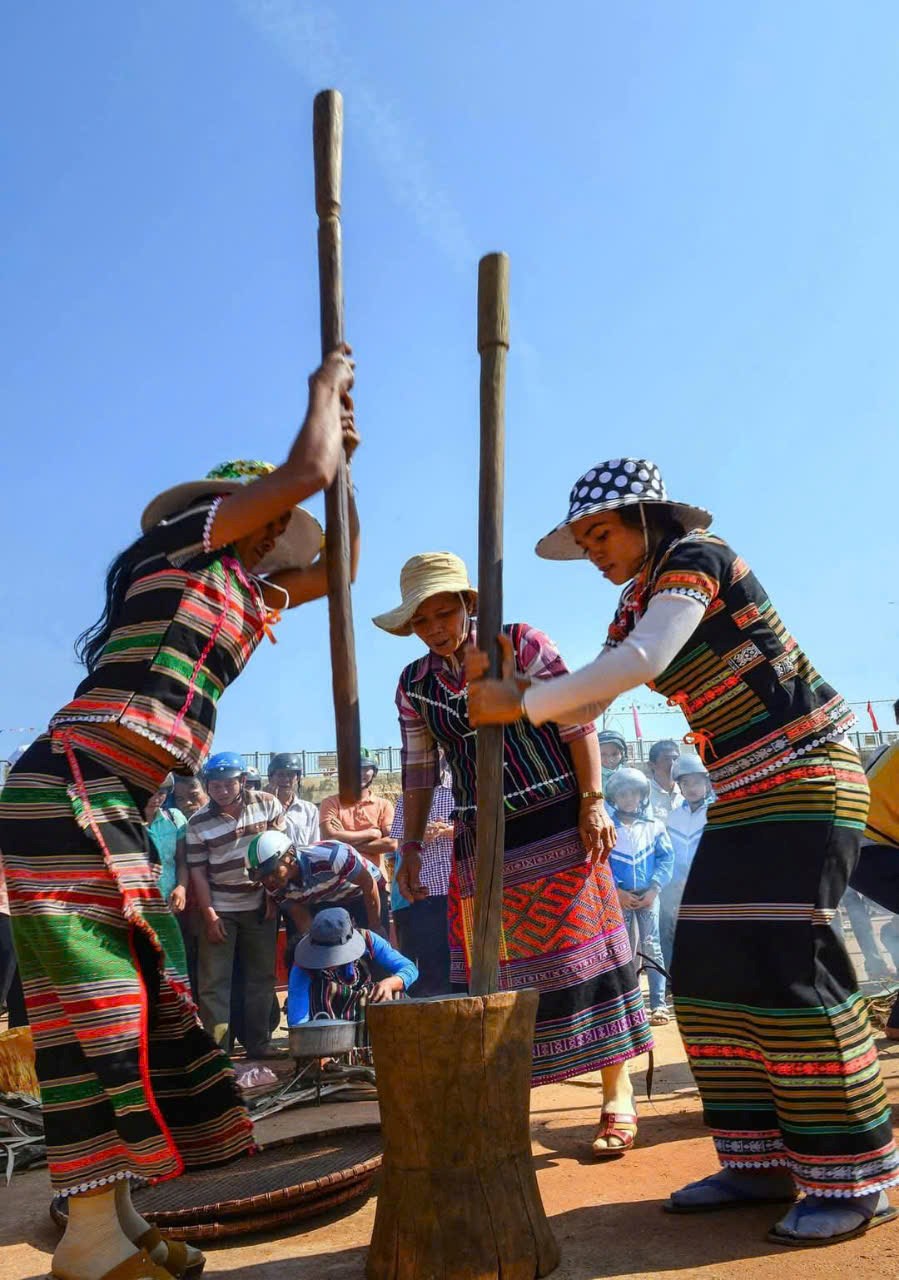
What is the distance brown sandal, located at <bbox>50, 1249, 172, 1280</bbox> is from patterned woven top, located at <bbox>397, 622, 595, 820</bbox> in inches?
75.9

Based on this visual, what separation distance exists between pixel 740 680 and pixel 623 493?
Answer: 2.18 ft

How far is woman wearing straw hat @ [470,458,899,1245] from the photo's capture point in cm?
286

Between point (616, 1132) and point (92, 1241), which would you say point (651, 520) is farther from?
point (92, 1241)

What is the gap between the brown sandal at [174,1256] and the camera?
2814mm

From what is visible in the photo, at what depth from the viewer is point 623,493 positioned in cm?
326

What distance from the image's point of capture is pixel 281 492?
2906 mm

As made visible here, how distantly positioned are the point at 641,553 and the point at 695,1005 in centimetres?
136

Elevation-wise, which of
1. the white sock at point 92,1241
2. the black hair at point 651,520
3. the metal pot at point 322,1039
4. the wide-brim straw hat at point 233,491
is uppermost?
the wide-brim straw hat at point 233,491

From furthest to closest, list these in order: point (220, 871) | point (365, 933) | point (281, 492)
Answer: point (220, 871) → point (365, 933) → point (281, 492)

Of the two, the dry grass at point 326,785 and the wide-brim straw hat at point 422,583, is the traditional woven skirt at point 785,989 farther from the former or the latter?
the dry grass at point 326,785

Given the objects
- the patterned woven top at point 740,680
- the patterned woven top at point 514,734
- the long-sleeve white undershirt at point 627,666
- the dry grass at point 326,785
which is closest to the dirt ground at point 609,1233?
the patterned woven top at point 740,680

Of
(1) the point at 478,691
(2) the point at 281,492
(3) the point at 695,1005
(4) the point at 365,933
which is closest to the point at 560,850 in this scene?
(3) the point at 695,1005

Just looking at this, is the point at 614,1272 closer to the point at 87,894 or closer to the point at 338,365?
the point at 87,894

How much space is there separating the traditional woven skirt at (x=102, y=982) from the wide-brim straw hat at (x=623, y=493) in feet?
4.92
